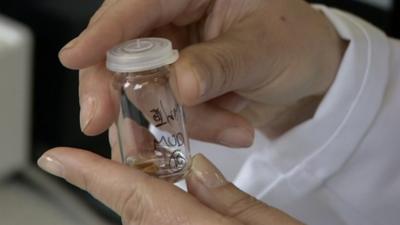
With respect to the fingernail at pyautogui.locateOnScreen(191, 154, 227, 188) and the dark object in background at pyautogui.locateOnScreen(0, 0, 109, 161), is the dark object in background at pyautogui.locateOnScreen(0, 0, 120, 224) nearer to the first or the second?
the dark object in background at pyautogui.locateOnScreen(0, 0, 109, 161)

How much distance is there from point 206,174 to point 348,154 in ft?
0.72

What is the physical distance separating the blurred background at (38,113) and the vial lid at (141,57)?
86cm

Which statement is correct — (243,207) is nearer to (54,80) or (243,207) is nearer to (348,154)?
(348,154)

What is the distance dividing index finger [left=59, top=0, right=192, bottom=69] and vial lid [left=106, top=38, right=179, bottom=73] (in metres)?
0.04

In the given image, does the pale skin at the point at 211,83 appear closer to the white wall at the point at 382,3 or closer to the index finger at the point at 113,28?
the index finger at the point at 113,28

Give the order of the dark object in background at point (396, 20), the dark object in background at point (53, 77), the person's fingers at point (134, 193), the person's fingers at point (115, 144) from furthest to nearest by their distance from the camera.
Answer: the dark object in background at point (53, 77) → the dark object in background at point (396, 20) → the person's fingers at point (115, 144) → the person's fingers at point (134, 193)

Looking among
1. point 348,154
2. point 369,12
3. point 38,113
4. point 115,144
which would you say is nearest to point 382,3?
point 369,12

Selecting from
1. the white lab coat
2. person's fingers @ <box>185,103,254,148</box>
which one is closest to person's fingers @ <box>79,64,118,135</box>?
person's fingers @ <box>185,103,254,148</box>

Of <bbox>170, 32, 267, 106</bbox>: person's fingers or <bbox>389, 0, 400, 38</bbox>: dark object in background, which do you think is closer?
<bbox>170, 32, 267, 106</bbox>: person's fingers

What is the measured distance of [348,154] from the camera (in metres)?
0.71

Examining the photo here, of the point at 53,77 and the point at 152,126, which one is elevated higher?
the point at 152,126

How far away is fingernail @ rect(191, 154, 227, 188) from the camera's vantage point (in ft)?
1.74

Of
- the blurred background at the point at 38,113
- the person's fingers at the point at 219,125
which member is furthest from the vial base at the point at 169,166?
the blurred background at the point at 38,113

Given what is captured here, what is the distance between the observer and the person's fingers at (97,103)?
57cm
